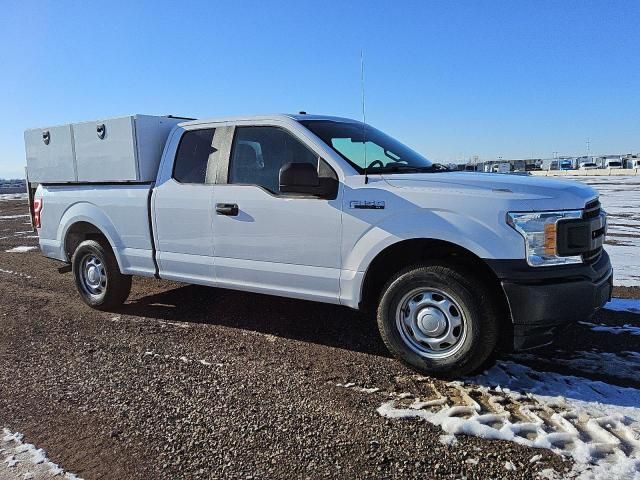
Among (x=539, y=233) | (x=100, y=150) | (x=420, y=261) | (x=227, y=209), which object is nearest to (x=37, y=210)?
(x=100, y=150)

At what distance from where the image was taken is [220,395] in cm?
357

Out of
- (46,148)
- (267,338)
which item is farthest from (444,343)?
(46,148)

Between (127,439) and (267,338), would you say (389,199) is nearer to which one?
(267,338)

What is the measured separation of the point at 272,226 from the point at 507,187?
1.94m

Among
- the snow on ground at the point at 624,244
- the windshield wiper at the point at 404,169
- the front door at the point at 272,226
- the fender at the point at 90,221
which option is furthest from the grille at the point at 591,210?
the fender at the point at 90,221

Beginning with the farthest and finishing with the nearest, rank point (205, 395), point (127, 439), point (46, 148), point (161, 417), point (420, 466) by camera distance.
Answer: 1. point (46, 148)
2. point (205, 395)
3. point (161, 417)
4. point (127, 439)
5. point (420, 466)

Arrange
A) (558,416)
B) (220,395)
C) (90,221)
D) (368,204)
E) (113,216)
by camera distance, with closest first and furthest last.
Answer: (558,416) < (220,395) < (368,204) < (113,216) < (90,221)

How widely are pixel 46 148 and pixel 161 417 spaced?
440 centimetres

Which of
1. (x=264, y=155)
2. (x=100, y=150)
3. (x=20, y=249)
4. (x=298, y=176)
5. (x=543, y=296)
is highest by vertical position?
(x=100, y=150)

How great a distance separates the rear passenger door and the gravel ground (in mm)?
664

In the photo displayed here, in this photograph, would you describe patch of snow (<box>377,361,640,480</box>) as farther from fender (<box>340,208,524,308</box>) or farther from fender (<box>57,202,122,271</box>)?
fender (<box>57,202,122,271</box>)

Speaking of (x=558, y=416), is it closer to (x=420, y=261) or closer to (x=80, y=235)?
(x=420, y=261)

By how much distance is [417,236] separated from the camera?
12.3 ft

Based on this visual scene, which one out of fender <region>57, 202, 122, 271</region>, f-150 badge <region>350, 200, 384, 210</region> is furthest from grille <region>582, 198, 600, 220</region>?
fender <region>57, 202, 122, 271</region>
